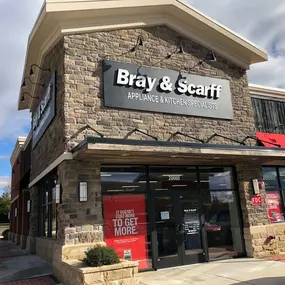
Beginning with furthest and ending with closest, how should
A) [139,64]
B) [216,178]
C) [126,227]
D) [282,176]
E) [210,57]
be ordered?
[282,176]
[210,57]
[216,178]
[139,64]
[126,227]

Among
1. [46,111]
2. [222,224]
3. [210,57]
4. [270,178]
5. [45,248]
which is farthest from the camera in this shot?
[270,178]

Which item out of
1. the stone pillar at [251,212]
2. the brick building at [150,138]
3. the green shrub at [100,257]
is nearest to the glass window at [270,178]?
the brick building at [150,138]

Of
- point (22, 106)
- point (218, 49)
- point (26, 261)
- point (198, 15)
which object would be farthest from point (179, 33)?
point (26, 261)

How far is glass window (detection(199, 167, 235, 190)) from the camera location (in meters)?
10.8

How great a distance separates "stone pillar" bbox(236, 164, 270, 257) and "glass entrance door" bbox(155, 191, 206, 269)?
173 centimetres

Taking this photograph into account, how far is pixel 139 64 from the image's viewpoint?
10.5 m

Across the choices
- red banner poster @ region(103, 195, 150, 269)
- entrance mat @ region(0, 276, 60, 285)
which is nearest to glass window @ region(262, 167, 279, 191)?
red banner poster @ region(103, 195, 150, 269)

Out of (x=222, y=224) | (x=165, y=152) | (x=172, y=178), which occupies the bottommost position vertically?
(x=222, y=224)

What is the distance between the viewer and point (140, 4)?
10.5 meters

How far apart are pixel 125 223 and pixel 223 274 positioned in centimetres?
292

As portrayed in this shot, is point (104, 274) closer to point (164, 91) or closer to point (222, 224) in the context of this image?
point (222, 224)

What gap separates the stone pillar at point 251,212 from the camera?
10.6 m

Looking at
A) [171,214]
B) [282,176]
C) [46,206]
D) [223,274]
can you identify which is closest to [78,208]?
[171,214]

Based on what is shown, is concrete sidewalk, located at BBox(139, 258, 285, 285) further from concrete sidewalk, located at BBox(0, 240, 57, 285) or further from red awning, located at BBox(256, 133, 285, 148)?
red awning, located at BBox(256, 133, 285, 148)
